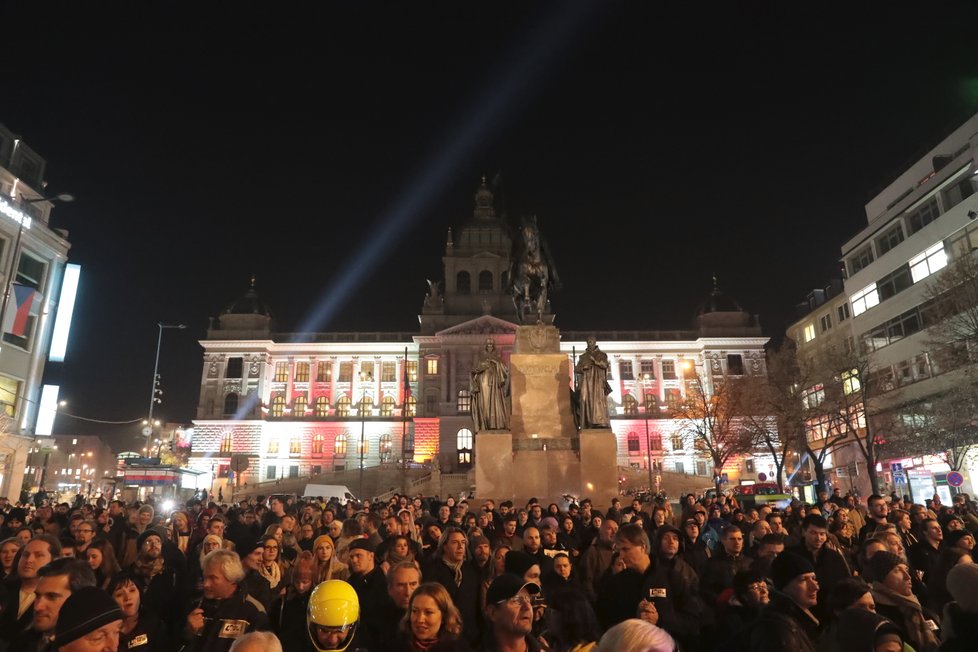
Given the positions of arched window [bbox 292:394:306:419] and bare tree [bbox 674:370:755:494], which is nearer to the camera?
bare tree [bbox 674:370:755:494]

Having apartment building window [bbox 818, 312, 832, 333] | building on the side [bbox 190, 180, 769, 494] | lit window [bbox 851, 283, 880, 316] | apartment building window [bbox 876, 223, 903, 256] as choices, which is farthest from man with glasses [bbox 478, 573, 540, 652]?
building on the side [bbox 190, 180, 769, 494]

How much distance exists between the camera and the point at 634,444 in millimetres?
79562

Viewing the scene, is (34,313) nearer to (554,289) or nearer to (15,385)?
(15,385)

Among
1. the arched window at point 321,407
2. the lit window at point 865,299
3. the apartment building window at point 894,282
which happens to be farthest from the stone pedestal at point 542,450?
the arched window at point 321,407

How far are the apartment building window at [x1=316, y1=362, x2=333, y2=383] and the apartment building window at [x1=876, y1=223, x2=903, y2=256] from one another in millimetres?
62687

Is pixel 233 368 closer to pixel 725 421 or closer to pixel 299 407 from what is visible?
pixel 299 407

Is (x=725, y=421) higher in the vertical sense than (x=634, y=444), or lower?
lower

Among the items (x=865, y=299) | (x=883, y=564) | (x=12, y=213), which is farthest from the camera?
(x=865, y=299)

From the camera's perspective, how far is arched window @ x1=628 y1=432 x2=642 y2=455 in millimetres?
79000

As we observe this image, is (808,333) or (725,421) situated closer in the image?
(725,421)

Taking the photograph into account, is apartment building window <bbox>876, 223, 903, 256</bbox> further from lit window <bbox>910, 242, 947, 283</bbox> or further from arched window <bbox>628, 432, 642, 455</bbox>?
arched window <bbox>628, 432, 642, 455</bbox>

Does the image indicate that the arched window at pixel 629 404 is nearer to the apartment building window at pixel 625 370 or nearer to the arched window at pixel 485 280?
the apartment building window at pixel 625 370

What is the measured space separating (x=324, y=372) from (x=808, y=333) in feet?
191

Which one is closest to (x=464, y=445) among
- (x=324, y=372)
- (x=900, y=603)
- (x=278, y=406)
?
(x=324, y=372)
